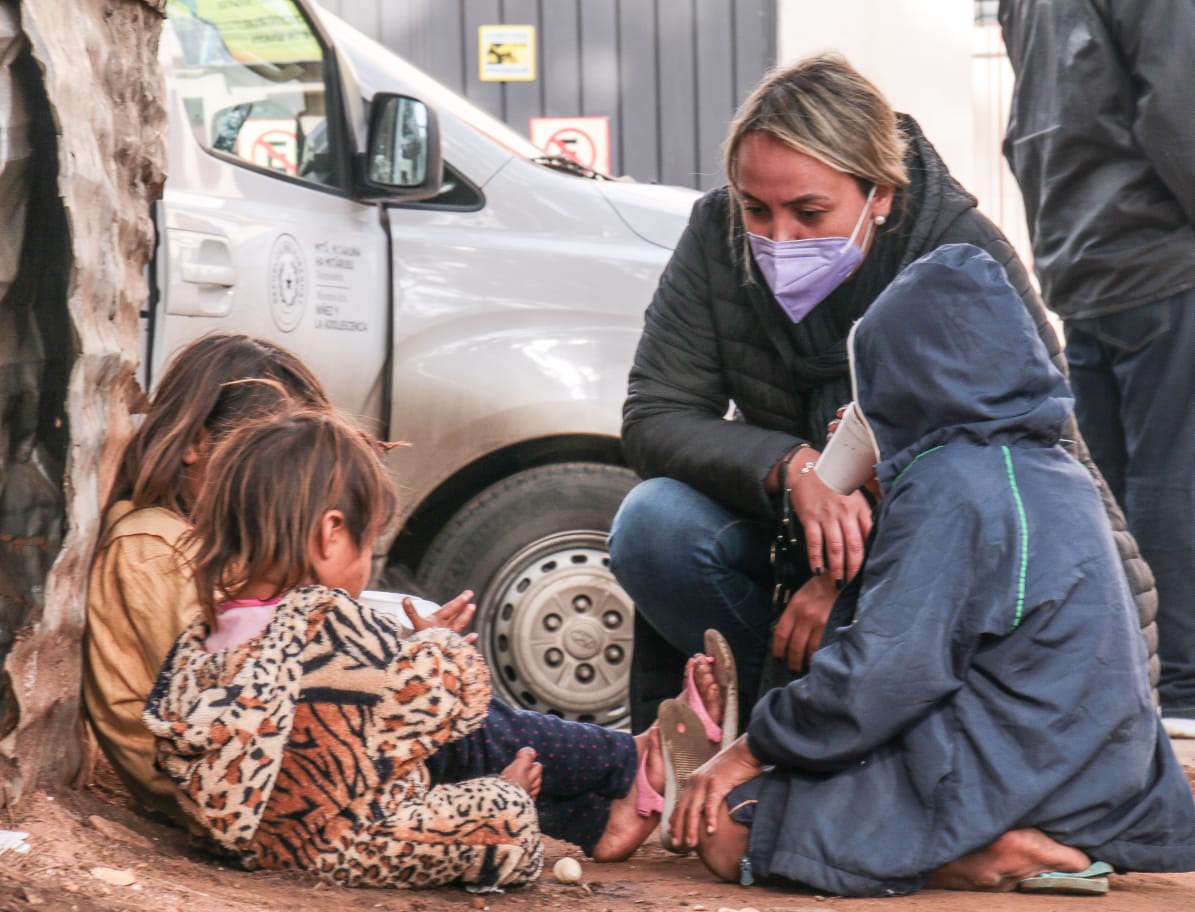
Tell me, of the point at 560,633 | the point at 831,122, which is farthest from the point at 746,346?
the point at 560,633

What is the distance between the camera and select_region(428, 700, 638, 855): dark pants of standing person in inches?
106

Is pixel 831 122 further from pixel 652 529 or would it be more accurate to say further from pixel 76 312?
pixel 76 312

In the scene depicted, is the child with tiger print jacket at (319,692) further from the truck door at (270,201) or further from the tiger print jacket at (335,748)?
the truck door at (270,201)

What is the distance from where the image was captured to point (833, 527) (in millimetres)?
2818

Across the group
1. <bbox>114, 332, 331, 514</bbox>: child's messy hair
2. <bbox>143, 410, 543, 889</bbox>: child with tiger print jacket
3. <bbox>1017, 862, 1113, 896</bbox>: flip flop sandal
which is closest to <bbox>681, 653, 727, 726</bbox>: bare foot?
<bbox>143, 410, 543, 889</bbox>: child with tiger print jacket

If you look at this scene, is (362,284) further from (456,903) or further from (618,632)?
(456,903)

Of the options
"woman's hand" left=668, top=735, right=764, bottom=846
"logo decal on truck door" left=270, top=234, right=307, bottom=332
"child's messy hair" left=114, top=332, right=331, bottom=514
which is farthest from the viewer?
"logo decal on truck door" left=270, top=234, right=307, bottom=332

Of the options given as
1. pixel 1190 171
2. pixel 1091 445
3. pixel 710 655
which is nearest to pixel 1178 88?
pixel 1190 171

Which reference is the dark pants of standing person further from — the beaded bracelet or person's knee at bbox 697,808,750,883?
the beaded bracelet

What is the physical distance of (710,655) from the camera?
2.89 meters

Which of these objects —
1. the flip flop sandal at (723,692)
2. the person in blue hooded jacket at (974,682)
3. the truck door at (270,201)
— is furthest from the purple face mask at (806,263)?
the truck door at (270,201)

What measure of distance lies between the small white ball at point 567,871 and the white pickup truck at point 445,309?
1.23 meters

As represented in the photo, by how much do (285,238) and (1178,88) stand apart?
2236 mm

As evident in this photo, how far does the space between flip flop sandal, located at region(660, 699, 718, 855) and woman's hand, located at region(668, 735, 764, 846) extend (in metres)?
0.17
